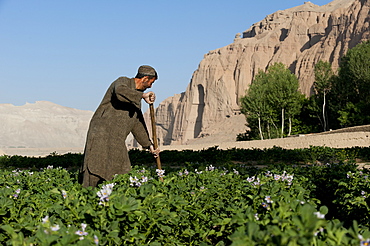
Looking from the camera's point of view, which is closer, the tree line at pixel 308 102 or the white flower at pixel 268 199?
the white flower at pixel 268 199

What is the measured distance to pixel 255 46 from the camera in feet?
286

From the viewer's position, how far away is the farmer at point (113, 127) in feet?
15.4

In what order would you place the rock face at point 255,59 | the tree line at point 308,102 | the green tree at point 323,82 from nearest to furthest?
the tree line at point 308,102
the green tree at point 323,82
the rock face at point 255,59

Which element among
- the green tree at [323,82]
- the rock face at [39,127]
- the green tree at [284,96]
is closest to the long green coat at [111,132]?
the green tree at [284,96]

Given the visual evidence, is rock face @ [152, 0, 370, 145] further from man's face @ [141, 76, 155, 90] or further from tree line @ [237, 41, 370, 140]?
man's face @ [141, 76, 155, 90]

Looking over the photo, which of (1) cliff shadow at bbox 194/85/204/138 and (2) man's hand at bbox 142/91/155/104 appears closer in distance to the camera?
(2) man's hand at bbox 142/91/155/104

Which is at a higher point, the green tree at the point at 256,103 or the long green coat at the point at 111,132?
the green tree at the point at 256,103

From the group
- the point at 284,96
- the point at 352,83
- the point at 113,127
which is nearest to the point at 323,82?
Answer: the point at 352,83

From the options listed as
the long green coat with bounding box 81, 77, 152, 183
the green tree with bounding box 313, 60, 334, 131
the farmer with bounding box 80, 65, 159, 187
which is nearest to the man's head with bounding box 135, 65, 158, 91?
the farmer with bounding box 80, 65, 159, 187

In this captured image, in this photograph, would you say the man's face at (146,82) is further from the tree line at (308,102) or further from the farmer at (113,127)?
the tree line at (308,102)

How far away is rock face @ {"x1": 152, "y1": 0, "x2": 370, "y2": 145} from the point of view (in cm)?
7151

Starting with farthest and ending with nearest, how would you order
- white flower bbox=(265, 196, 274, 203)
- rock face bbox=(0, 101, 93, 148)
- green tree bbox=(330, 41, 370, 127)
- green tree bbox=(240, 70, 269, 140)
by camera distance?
rock face bbox=(0, 101, 93, 148) < green tree bbox=(240, 70, 269, 140) < green tree bbox=(330, 41, 370, 127) < white flower bbox=(265, 196, 274, 203)

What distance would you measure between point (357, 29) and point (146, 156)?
208 ft

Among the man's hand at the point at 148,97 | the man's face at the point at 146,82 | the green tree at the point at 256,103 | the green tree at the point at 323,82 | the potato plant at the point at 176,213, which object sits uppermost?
the green tree at the point at 323,82
